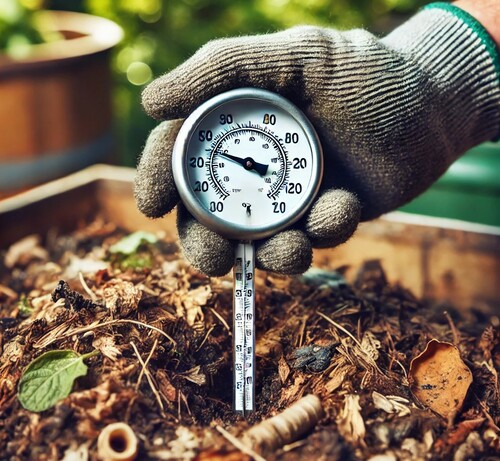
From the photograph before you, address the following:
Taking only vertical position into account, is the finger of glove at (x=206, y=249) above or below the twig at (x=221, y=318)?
above

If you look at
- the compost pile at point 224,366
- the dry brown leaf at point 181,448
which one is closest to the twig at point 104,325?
the compost pile at point 224,366

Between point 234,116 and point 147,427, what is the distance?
587 mm

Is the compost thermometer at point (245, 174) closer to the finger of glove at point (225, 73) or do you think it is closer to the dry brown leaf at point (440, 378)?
the finger of glove at point (225, 73)

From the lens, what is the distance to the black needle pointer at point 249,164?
1399 mm

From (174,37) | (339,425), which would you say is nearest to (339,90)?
(339,425)

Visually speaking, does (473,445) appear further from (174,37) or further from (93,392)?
→ (174,37)

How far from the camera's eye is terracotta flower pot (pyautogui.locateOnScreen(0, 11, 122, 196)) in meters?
2.75

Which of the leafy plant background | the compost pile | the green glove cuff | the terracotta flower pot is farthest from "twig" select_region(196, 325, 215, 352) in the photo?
the leafy plant background

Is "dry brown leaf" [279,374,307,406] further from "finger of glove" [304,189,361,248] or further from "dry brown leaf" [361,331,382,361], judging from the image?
"finger of glove" [304,189,361,248]

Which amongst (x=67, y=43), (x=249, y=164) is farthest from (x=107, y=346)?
(x=67, y=43)

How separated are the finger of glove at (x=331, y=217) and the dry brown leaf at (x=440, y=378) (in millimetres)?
271

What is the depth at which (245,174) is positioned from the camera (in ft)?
4.64

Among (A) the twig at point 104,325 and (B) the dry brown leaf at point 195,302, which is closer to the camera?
(A) the twig at point 104,325

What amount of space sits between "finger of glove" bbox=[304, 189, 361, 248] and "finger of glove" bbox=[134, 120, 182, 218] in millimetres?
271
